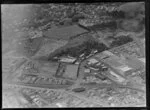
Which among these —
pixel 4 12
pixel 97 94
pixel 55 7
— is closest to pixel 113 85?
pixel 97 94

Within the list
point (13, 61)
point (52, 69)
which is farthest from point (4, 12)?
point (52, 69)

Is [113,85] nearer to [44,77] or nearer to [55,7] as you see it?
[44,77]

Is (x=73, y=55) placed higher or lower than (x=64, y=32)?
lower

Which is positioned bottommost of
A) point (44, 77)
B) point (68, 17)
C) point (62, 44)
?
point (44, 77)

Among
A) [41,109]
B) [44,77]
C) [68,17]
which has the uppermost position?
[68,17]

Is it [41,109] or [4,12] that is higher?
[4,12]

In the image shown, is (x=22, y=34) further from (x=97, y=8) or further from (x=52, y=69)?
(x=97, y=8)
